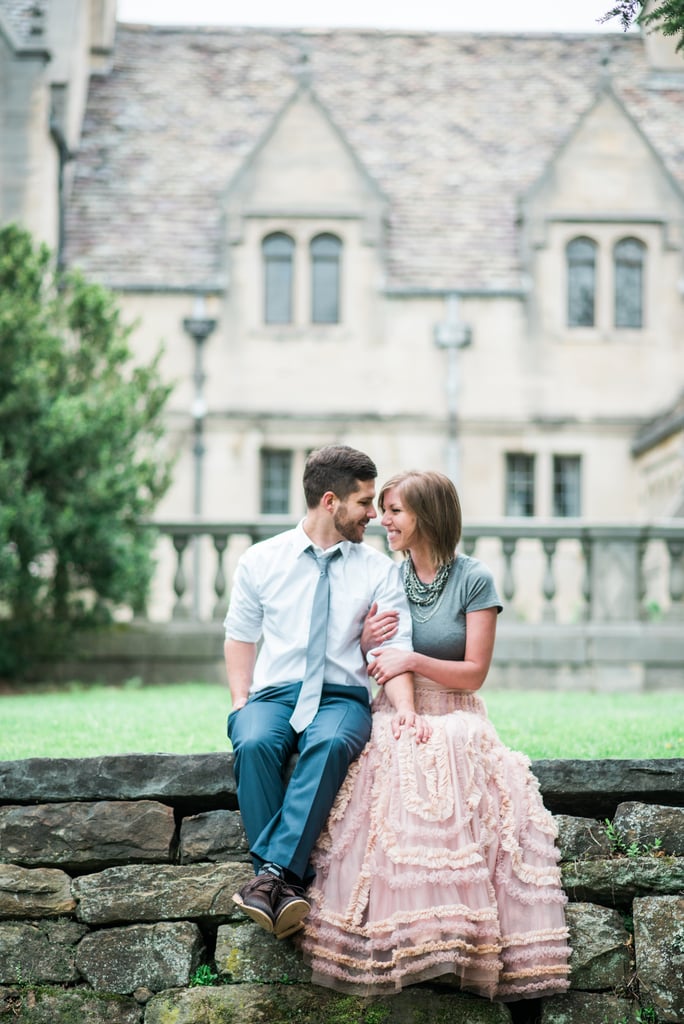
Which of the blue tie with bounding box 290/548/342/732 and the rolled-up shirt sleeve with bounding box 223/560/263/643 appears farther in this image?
the rolled-up shirt sleeve with bounding box 223/560/263/643

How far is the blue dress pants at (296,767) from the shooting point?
4117mm

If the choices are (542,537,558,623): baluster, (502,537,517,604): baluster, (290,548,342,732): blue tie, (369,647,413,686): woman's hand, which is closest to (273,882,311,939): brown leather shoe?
(290,548,342,732): blue tie

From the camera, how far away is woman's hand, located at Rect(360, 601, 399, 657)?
450 cm

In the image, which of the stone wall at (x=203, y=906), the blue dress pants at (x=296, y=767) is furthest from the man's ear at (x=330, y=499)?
the stone wall at (x=203, y=906)

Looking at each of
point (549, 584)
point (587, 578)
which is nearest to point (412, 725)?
point (549, 584)

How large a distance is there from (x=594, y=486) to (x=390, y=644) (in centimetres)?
1678

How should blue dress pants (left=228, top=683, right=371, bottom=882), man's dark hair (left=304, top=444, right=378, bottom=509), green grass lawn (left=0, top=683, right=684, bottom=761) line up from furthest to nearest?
green grass lawn (left=0, top=683, right=684, bottom=761)
man's dark hair (left=304, top=444, right=378, bottom=509)
blue dress pants (left=228, top=683, right=371, bottom=882)

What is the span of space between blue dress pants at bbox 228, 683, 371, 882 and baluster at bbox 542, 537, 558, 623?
710 cm

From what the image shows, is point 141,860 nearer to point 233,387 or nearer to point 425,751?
point 425,751

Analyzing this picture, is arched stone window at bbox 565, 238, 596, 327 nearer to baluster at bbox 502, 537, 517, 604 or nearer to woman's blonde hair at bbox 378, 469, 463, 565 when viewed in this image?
baluster at bbox 502, 537, 517, 604

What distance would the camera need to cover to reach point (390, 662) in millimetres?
4422

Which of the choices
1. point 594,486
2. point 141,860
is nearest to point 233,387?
point 594,486

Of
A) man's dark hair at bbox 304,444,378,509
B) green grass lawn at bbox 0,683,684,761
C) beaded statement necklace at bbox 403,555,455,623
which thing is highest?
man's dark hair at bbox 304,444,378,509

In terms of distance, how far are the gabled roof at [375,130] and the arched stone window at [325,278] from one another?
98 centimetres
